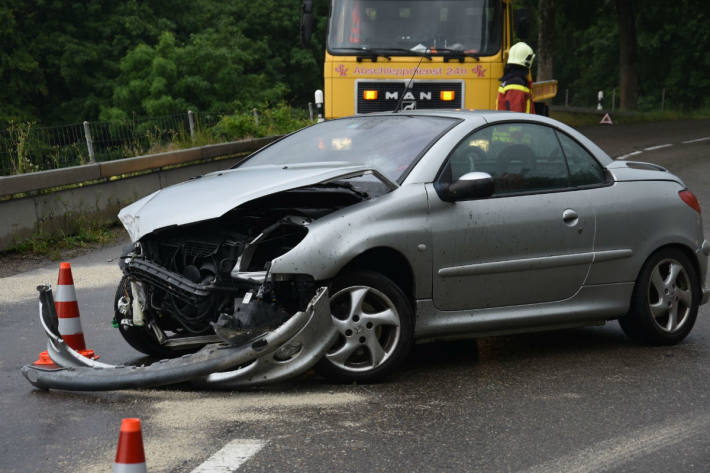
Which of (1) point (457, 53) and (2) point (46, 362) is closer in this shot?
(2) point (46, 362)

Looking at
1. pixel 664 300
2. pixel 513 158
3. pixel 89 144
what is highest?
pixel 513 158

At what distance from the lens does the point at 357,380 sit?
6.18 metres

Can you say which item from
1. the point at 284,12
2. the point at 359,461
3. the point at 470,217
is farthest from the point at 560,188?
the point at 284,12

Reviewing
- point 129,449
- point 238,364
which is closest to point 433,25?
point 238,364

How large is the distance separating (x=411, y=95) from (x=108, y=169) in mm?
4365

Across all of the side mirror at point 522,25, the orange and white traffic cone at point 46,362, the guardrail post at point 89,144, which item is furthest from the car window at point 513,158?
the guardrail post at point 89,144

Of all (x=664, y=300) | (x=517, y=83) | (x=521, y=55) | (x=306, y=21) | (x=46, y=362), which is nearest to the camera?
(x=46, y=362)

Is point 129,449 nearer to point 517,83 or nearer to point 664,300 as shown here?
point 664,300

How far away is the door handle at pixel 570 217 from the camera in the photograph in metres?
6.97

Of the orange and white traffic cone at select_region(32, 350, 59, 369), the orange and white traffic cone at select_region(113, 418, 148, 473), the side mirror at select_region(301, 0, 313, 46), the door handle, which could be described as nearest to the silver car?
the door handle

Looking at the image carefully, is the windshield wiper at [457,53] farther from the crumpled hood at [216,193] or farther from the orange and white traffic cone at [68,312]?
the orange and white traffic cone at [68,312]

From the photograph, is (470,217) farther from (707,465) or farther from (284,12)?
(284,12)

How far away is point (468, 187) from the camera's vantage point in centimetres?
650

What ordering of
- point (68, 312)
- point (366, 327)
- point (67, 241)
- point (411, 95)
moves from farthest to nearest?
point (411, 95) < point (67, 241) < point (68, 312) < point (366, 327)
